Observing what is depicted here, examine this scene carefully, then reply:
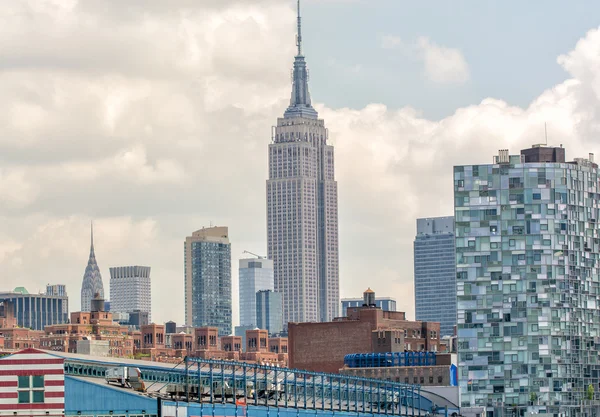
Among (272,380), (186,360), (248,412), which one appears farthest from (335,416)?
(186,360)

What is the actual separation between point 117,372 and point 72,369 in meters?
5.29

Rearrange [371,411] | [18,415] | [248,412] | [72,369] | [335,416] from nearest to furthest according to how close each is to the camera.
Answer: [18,415]
[72,369]
[248,412]
[335,416]
[371,411]

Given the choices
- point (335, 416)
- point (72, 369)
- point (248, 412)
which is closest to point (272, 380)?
point (335, 416)

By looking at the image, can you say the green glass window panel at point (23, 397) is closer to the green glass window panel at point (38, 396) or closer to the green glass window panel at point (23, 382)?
the green glass window panel at point (23, 382)

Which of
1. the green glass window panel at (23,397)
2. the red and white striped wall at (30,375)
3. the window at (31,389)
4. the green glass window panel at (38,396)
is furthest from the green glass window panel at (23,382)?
the green glass window panel at (38,396)

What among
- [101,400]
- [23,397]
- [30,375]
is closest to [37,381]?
[30,375]

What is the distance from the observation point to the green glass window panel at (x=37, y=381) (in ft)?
474

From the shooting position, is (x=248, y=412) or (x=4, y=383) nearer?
(x=4, y=383)

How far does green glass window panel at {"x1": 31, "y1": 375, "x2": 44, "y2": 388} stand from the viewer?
144m

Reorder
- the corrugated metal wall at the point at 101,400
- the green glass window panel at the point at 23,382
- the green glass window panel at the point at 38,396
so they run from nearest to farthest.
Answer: the green glass window panel at the point at 23,382 < the green glass window panel at the point at 38,396 < the corrugated metal wall at the point at 101,400

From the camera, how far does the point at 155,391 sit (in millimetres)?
160875

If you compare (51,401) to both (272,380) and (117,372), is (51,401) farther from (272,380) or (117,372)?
(272,380)

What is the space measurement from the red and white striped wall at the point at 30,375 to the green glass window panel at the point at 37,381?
0.81ft

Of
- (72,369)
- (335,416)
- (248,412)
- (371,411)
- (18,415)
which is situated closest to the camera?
(18,415)
